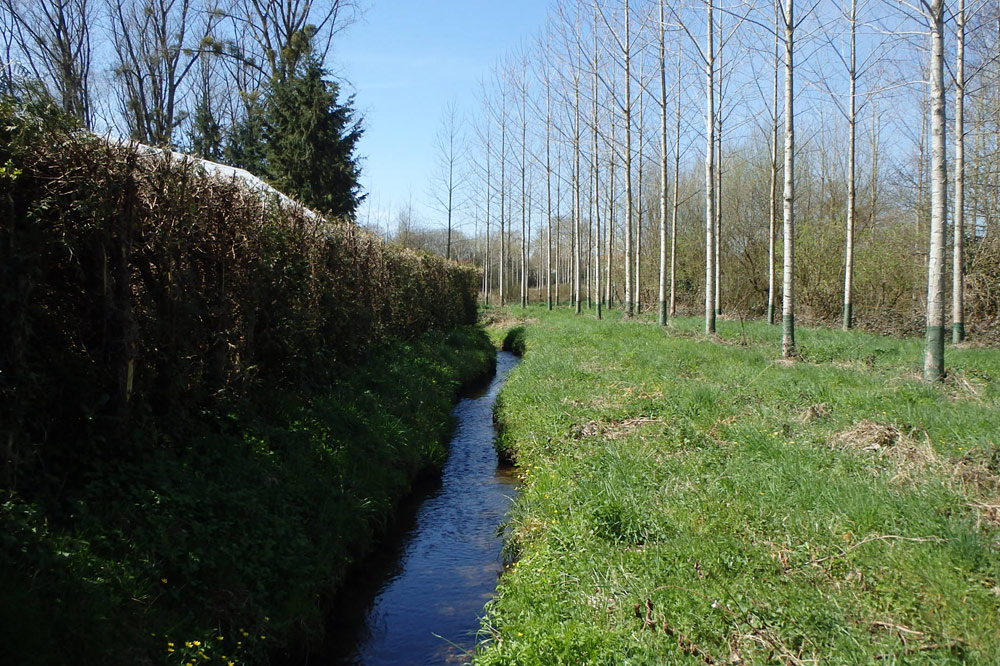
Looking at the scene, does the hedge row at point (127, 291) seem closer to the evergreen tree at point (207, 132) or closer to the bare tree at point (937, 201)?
the bare tree at point (937, 201)

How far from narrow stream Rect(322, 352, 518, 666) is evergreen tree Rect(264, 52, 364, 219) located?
17397 mm

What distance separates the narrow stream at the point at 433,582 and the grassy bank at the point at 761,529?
0.38m

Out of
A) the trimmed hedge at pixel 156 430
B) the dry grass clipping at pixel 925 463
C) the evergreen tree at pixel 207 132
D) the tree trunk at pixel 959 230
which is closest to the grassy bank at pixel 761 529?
the dry grass clipping at pixel 925 463

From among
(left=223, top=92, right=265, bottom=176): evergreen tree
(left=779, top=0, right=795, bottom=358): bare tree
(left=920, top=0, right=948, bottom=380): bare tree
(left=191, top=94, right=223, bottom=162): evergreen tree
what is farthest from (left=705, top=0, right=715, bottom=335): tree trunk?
(left=191, top=94, right=223, bottom=162): evergreen tree

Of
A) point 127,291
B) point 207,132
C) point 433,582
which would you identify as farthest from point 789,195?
point 207,132

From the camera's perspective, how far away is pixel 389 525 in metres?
6.73

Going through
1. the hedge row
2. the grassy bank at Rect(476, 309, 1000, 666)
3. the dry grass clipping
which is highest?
the hedge row

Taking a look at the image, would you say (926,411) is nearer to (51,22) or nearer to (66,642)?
(66,642)

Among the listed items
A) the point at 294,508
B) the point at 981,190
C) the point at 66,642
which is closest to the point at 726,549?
the point at 294,508

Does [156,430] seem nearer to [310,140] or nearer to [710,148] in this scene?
[710,148]

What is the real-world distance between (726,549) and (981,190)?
17.3 metres

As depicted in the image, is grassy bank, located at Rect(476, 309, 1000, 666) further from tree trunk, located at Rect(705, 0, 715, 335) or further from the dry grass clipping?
tree trunk, located at Rect(705, 0, 715, 335)

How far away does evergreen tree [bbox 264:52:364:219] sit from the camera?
2327 cm

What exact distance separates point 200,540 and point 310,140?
21661 mm
